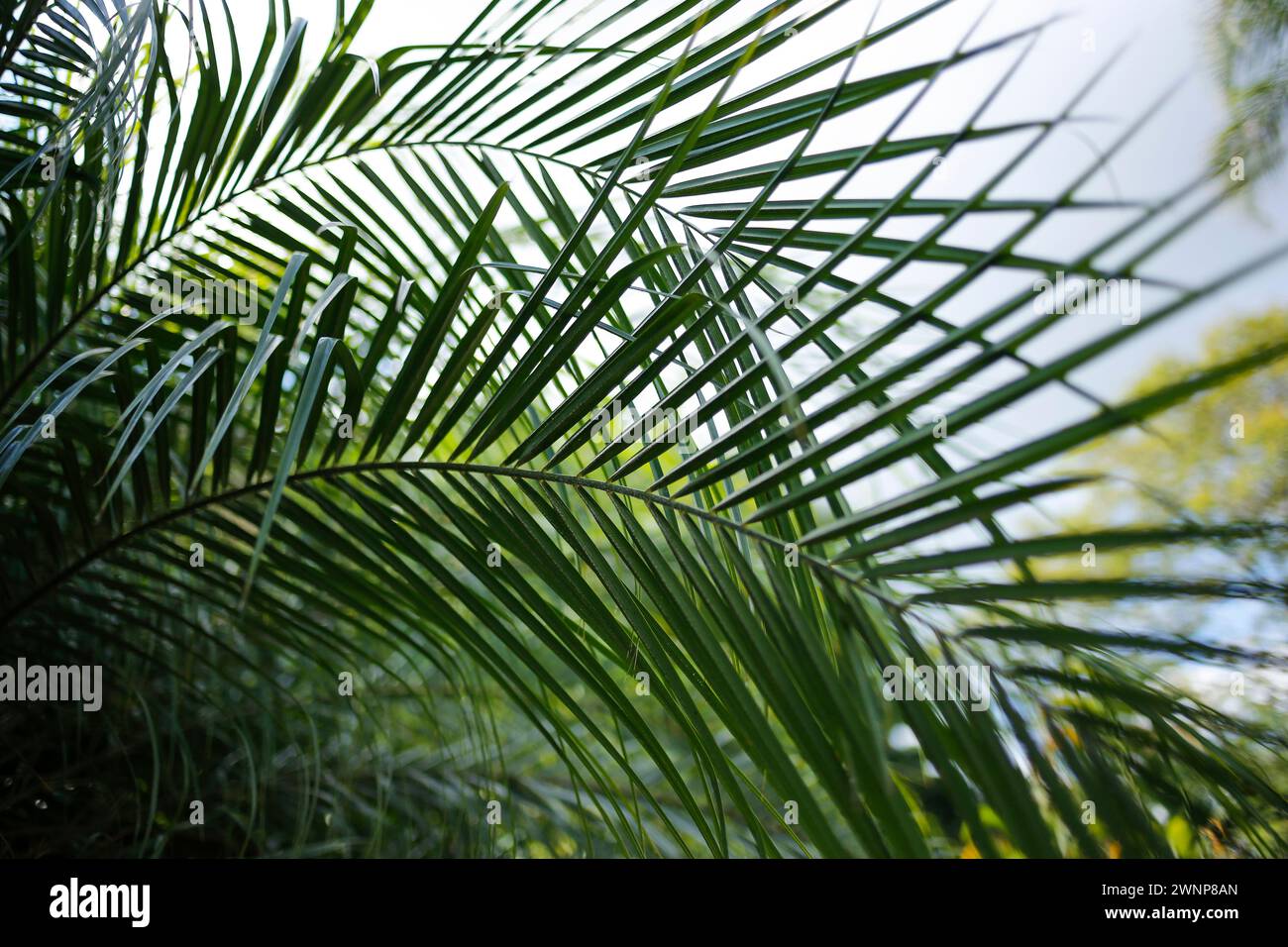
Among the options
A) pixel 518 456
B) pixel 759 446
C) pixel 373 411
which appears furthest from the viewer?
pixel 373 411

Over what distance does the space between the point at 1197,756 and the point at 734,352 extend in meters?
0.30

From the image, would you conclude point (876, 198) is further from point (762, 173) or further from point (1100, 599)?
point (1100, 599)

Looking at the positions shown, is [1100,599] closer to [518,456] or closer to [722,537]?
[722,537]

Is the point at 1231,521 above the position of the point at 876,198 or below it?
below

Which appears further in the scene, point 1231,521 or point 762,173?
point 762,173

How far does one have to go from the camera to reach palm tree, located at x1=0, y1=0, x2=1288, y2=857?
36cm

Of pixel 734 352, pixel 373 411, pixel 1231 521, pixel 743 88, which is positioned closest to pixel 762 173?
pixel 743 88

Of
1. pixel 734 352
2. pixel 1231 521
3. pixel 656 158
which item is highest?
pixel 656 158

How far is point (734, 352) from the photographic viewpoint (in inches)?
17.8

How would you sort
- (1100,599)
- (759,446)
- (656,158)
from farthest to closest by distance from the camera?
(656,158)
(759,446)
(1100,599)

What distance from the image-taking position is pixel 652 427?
51cm

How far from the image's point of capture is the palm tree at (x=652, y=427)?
1.19 ft

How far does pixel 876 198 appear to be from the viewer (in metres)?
0.59

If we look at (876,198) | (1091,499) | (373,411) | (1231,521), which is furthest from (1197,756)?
(1091,499)
